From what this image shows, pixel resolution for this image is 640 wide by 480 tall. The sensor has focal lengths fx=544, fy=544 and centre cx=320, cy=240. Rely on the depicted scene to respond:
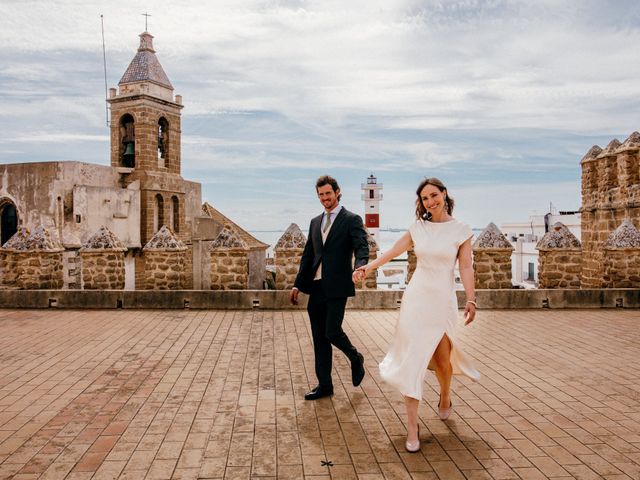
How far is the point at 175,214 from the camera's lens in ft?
112

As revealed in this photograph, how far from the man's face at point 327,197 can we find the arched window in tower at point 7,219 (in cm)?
2454

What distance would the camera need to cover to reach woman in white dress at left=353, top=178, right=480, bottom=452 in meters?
4.19

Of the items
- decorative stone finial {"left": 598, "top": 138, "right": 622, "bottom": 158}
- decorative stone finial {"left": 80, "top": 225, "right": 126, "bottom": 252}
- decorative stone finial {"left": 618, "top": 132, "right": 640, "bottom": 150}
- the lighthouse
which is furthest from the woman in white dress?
the lighthouse

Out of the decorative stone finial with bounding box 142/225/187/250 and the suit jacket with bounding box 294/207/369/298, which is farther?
the decorative stone finial with bounding box 142/225/187/250

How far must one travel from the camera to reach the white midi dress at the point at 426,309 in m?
4.21

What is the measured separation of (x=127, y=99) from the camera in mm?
32406

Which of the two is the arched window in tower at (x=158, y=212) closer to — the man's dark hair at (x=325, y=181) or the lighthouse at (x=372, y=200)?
the man's dark hair at (x=325, y=181)

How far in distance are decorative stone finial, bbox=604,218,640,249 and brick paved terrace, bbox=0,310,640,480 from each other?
3.54m

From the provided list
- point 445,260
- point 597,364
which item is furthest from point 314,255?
point 597,364

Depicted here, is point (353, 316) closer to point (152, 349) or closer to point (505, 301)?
point (505, 301)

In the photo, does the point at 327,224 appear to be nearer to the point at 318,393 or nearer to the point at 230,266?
the point at 318,393

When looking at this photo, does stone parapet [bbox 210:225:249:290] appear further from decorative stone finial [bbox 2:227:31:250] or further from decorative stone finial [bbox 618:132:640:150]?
decorative stone finial [bbox 618:132:640:150]

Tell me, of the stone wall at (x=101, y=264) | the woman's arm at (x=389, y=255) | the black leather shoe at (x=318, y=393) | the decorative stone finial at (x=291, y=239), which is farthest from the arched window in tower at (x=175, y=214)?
the woman's arm at (x=389, y=255)

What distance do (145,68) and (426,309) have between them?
32.8m
